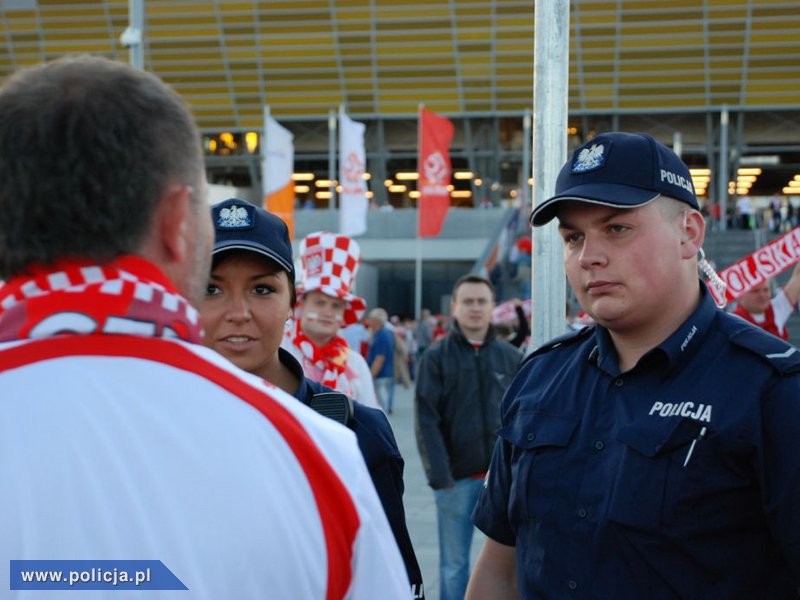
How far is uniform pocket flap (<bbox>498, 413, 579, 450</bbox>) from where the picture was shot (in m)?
2.58

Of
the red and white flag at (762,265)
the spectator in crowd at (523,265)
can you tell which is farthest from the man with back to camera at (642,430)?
the spectator in crowd at (523,265)

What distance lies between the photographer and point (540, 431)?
2.64 metres

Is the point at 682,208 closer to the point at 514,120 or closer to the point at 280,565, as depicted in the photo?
the point at 280,565

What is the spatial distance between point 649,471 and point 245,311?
128cm

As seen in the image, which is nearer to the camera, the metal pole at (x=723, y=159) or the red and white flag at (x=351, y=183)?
the red and white flag at (x=351, y=183)

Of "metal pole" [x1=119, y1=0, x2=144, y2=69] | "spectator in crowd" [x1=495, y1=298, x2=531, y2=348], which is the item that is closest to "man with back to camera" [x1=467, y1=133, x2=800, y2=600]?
"spectator in crowd" [x1=495, y1=298, x2=531, y2=348]

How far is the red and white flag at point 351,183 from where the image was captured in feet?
75.7

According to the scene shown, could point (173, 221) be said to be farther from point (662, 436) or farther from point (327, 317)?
point (327, 317)

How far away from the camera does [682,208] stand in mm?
2627

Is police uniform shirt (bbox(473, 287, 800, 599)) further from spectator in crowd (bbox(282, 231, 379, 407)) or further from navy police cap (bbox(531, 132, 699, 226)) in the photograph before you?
spectator in crowd (bbox(282, 231, 379, 407))

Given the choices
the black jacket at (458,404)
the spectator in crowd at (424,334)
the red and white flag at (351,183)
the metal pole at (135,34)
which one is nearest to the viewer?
the black jacket at (458,404)

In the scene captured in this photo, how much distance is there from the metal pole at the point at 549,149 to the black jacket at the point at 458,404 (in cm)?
341

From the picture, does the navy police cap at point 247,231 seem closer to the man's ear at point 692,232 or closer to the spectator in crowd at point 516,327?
the man's ear at point 692,232

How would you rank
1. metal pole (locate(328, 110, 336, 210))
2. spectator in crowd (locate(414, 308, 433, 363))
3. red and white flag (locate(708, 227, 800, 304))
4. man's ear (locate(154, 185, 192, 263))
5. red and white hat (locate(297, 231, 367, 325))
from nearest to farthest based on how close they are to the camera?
man's ear (locate(154, 185, 192, 263)) < red and white hat (locate(297, 231, 367, 325)) < red and white flag (locate(708, 227, 800, 304)) < spectator in crowd (locate(414, 308, 433, 363)) < metal pole (locate(328, 110, 336, 210))
